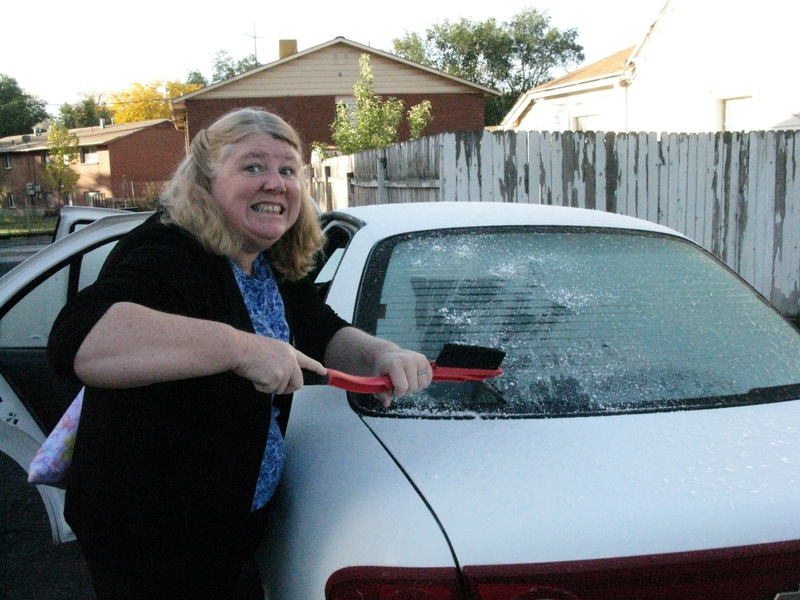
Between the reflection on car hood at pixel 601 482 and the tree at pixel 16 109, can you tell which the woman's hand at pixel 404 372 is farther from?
the tree at pixel 16 109

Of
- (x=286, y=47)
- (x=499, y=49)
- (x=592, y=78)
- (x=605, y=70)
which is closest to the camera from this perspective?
(x=592, y=78)

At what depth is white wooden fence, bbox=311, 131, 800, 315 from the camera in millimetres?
7156

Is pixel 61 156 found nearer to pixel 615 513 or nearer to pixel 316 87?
pixel 316 87

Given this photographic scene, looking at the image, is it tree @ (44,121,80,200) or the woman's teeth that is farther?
tree @ (44,121,80,200)

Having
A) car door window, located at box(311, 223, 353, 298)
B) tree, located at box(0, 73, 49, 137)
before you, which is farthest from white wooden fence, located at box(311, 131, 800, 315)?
tree, located at box(0, 73, 49, 137)

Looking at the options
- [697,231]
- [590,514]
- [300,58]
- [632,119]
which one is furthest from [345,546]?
[300,58]

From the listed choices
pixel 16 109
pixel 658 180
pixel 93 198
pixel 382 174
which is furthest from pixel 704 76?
pixel 16 109

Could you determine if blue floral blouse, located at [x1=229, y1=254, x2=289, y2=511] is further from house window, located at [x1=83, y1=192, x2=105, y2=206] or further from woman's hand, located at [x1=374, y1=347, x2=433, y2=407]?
house window, located at [x1=83, y1=192, x2=105, y2=206]

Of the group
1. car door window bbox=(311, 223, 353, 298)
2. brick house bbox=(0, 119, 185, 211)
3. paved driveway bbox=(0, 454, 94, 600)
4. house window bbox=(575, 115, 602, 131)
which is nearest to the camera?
car door window bbox=(311, 223, 353, 298)

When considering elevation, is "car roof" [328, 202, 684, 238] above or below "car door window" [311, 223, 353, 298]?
above

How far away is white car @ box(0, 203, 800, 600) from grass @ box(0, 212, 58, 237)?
2958cm

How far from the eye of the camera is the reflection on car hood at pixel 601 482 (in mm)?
1410

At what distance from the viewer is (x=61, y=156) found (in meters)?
44.8

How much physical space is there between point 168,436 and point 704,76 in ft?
42.1
